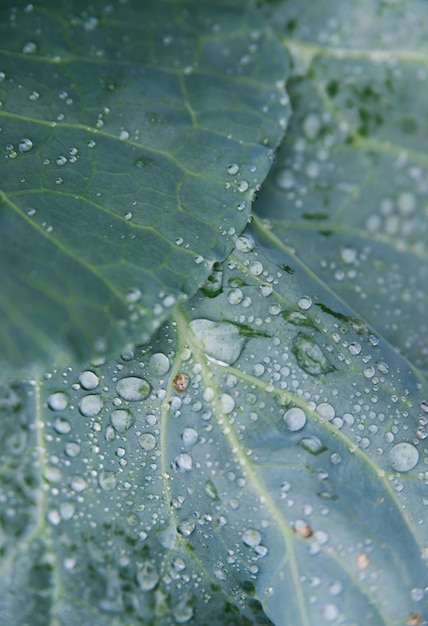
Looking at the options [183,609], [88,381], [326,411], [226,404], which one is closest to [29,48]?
[88,381]

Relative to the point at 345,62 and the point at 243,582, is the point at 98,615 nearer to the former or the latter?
the point at 243,582

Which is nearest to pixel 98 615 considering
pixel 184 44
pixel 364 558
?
pixel 364 558

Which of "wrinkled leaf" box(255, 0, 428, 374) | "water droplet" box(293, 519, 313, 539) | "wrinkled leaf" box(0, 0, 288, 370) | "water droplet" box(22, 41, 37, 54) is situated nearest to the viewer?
"wrinkled leaf" box(0, 0, 288, 370)

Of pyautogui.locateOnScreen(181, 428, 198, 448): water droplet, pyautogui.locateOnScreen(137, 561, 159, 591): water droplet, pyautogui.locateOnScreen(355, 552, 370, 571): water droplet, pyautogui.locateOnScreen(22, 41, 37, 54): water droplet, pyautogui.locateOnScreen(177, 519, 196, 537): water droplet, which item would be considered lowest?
pyautogui.locateOnScreen(137, 561, 159, 591): water droplet

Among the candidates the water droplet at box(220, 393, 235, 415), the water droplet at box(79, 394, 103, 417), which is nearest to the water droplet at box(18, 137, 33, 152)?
the water droplet at box(79, 394, 103, 417)

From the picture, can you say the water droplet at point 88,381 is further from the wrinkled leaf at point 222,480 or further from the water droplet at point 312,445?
the water droplet at point 312,445

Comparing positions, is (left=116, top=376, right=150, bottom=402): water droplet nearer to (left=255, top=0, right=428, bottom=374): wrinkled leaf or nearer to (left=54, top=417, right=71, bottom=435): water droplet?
(left=54, top=417, right=71, bottom=435): water droplet
